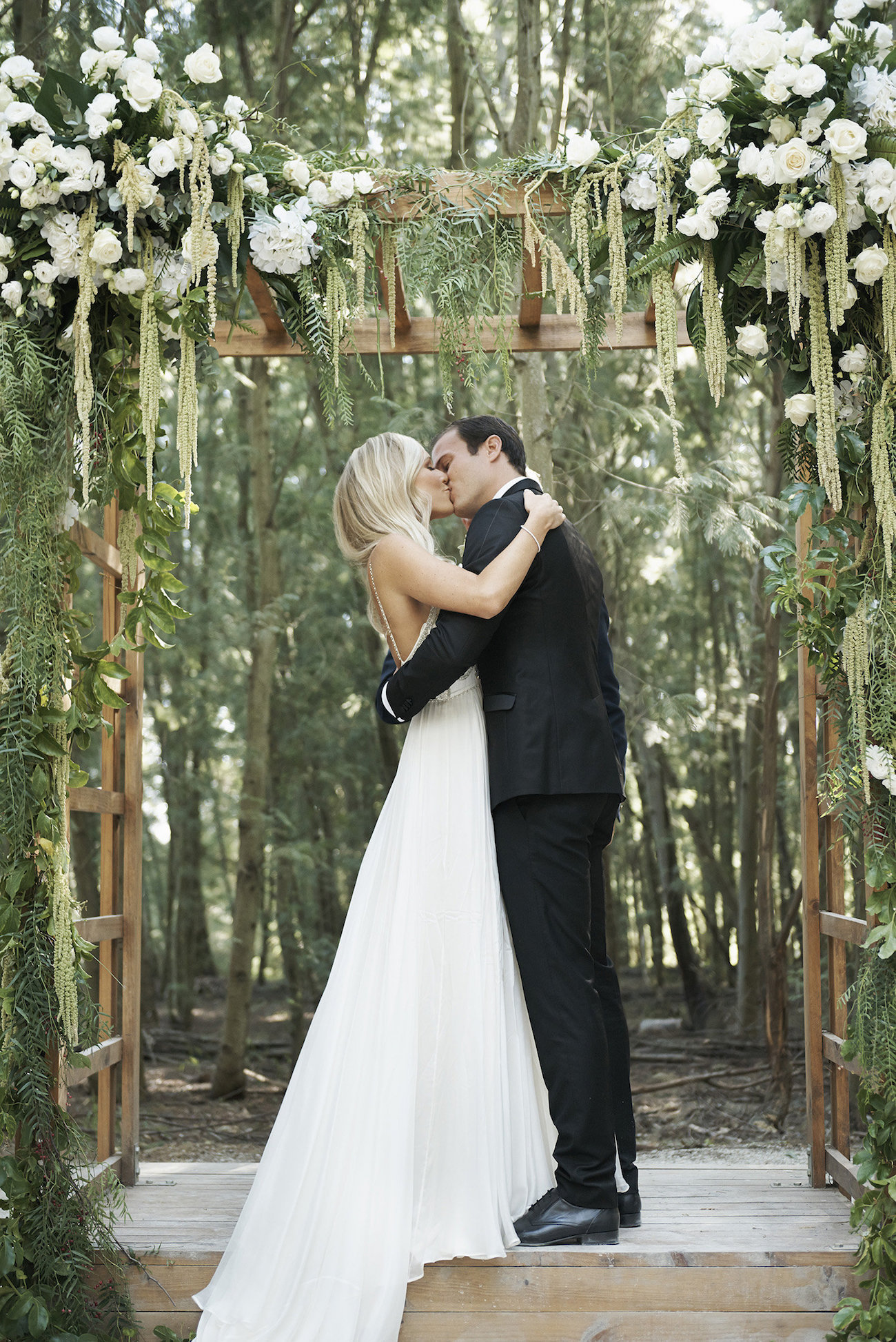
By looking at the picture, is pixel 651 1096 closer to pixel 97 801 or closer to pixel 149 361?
pixel 97 801

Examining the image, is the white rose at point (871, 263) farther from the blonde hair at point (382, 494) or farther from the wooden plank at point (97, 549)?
the wooden plank at point (97, 549)

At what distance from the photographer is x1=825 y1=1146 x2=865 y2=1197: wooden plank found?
9.68ft

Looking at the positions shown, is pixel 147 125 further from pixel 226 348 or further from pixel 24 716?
pixel 24 716

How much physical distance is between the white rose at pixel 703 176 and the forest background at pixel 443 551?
2.21 m

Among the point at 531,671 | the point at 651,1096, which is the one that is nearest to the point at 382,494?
the point at 531,671

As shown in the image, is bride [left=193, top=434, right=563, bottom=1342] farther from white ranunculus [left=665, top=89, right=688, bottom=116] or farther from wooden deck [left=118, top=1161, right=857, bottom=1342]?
white ranunculus [left=665, top=89, right=688, bottom=116]

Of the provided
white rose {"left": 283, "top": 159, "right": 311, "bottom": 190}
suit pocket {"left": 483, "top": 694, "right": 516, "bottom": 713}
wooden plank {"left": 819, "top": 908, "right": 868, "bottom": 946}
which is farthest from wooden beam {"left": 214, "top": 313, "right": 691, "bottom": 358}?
wooden plank {"left": 819, "top": 908, "right": 868, "bottom": 946}

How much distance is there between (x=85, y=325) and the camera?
244 cm

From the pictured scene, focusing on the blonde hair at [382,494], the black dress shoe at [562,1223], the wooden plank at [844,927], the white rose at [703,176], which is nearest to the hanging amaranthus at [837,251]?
the white rose at [703,176]

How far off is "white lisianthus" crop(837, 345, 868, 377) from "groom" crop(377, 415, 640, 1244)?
722 millimetres

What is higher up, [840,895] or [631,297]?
[631,297]

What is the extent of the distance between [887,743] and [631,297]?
142cm

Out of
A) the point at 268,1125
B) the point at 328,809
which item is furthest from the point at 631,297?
the point at 328,809

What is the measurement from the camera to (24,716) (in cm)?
250
